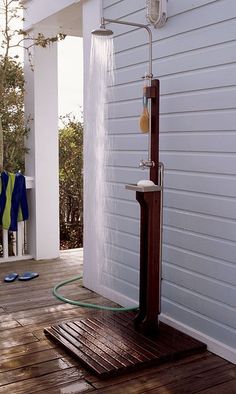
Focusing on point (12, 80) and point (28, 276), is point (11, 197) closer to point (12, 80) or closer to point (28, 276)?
point (28, 276)

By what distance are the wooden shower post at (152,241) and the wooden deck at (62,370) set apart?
0.33 m

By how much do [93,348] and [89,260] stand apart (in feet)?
4.02

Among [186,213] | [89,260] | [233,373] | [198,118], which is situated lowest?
[233,373]

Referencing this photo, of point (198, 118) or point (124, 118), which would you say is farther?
point (124, 118)

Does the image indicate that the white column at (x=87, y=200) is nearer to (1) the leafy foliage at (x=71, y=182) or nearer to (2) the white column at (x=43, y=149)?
(2) the white column at (x=43, y=149)

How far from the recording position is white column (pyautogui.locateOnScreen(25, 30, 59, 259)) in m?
4.55

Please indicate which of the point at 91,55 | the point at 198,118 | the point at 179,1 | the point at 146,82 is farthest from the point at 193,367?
the point at 91,55

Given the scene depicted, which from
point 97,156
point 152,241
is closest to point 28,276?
point 97,156

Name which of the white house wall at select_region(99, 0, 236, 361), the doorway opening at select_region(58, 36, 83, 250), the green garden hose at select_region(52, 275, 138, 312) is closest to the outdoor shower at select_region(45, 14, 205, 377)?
the white house wall at select_region(99, 0, 236, 361)

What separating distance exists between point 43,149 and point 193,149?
85.1 inches

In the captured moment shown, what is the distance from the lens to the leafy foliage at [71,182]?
5914 millimetres

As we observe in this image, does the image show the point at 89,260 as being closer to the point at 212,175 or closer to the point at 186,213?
the point at 186,213

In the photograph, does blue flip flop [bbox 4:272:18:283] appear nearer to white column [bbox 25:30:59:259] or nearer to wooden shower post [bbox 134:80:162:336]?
white column [bbox 25:30:59:259]

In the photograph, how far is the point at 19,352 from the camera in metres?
2.67
